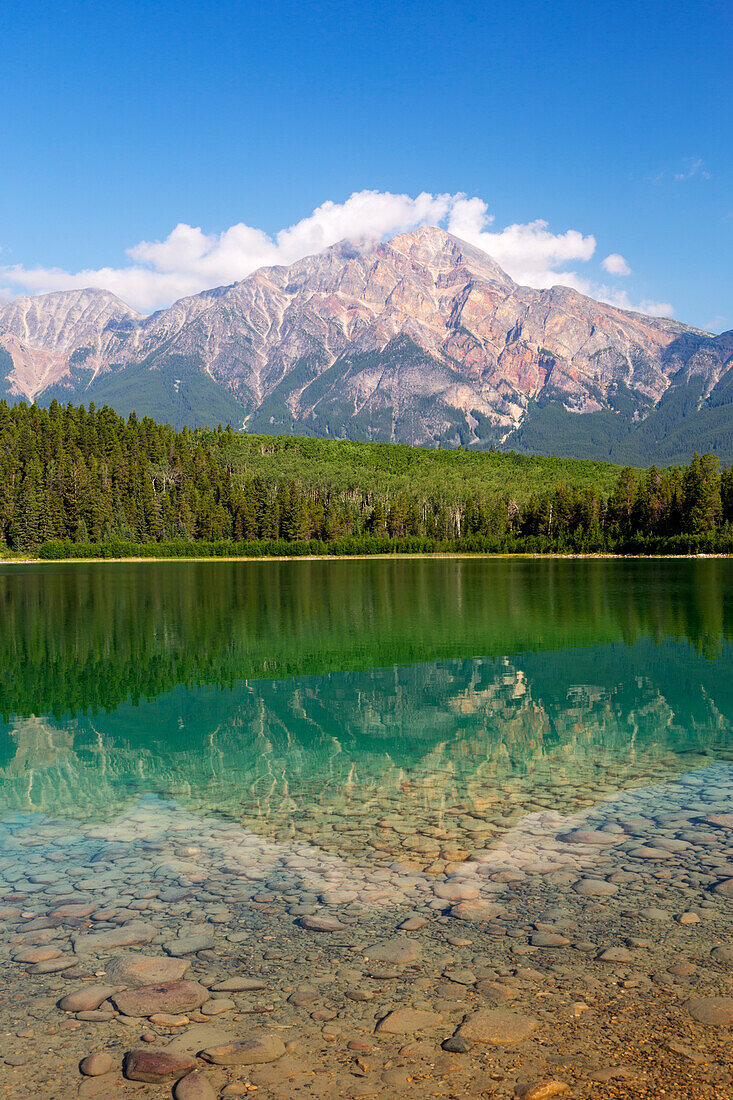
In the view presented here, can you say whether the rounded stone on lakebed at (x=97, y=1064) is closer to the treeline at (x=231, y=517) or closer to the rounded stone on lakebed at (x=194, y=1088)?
the rounded stone on lakebed at (x=194, y=1088)

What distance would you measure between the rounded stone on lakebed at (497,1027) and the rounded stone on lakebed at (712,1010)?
5.03ft

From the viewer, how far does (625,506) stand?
190 m

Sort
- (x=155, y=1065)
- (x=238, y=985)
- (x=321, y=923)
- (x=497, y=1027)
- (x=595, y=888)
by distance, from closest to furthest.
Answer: (x=155, y=1065), (x=497, y=1027), (x=238, y=985), (x=321, y=923), (x=595, y=888)

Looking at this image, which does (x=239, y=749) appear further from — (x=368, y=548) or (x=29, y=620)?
(x=368, y=548)

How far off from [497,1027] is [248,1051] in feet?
7.43

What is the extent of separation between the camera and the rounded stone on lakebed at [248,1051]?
6.34 m

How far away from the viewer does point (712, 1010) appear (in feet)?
22.9

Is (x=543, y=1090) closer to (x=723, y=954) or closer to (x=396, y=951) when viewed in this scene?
(x=396, y=951)

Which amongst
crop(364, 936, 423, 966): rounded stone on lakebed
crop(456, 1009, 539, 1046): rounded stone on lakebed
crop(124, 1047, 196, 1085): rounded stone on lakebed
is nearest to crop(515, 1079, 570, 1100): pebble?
crop(456, 1009, 539, 1046): rounded stone on lakebed

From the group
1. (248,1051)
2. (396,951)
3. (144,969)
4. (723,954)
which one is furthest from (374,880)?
(723,954)

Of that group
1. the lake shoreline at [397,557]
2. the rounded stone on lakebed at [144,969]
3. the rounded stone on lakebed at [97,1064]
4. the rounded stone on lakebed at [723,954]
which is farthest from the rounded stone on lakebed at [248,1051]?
the lake shoreline at [397,557]

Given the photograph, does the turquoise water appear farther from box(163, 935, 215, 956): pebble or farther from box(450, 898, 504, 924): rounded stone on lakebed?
box(163, 935, 215, 956): pebble

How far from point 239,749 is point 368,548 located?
568 ft

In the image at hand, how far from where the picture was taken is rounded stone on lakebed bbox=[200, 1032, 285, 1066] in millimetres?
6336
